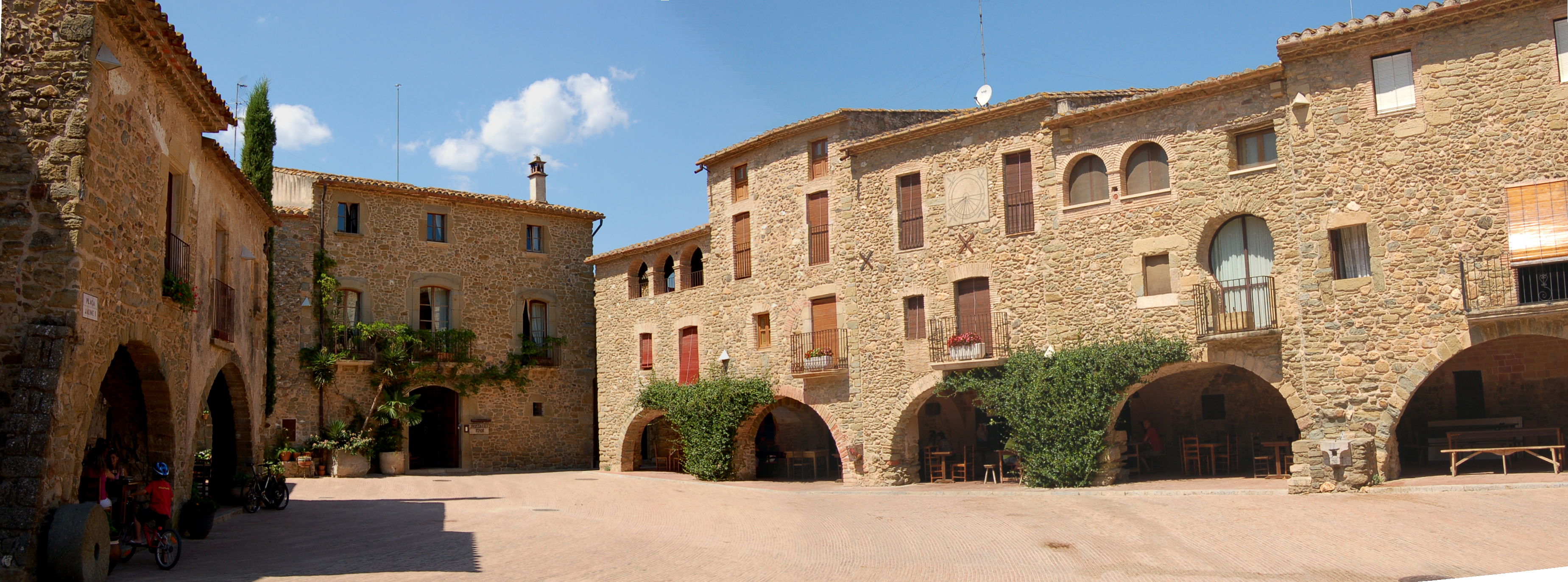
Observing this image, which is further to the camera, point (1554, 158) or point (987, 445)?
point (987, 445)

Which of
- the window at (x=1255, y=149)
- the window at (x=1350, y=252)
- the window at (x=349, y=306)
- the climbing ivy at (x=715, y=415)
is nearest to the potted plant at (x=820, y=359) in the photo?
the climbing ivy at (x=715, y=415)

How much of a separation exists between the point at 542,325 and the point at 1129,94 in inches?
751

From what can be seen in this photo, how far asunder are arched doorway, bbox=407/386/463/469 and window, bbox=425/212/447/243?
14.2 ft

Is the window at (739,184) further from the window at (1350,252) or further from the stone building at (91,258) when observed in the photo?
the stone building at (91,258)

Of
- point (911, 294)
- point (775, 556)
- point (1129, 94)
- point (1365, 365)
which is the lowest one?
point (775, 556)

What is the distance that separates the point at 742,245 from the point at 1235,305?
12674 millimetres

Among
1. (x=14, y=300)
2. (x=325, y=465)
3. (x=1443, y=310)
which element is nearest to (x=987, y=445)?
(x=1443, y=310)

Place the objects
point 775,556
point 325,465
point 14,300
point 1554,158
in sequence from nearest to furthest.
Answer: point 14,300 → point 775,556 → point 1554,158 → point 325,465

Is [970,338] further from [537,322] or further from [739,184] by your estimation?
[537,322]

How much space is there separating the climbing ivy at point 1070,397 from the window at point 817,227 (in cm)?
584

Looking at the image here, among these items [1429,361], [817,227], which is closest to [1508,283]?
[1429,361]

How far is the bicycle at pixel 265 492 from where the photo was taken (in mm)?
17578

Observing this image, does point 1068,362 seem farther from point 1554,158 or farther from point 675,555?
point 675,555

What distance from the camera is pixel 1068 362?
68.4 ft
